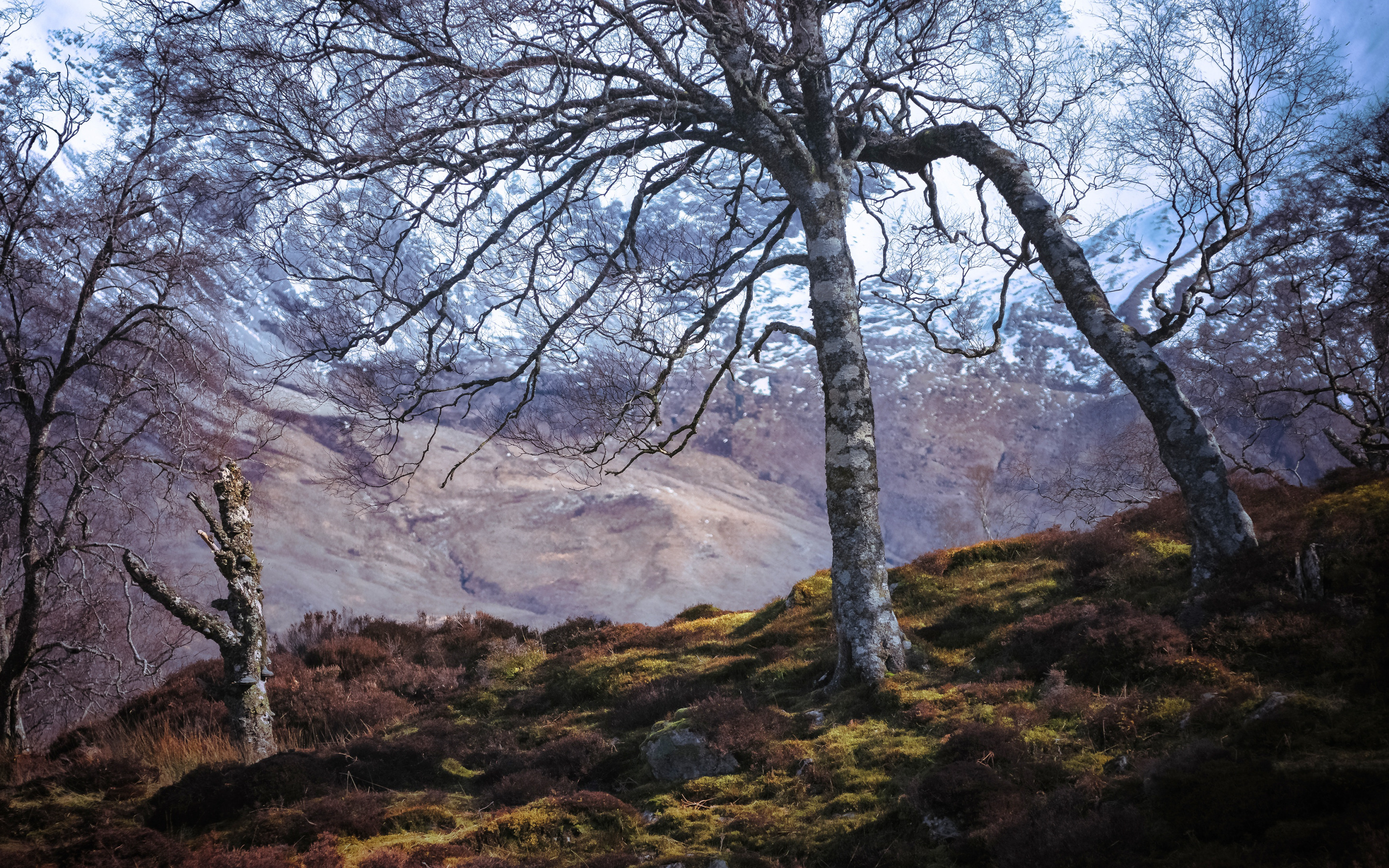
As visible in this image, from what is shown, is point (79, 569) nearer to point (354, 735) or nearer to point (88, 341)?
point (88, 341)

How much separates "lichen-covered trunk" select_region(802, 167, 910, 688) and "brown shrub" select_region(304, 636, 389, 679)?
7.84m

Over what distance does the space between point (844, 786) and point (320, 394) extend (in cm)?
749

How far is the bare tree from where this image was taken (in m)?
7.91

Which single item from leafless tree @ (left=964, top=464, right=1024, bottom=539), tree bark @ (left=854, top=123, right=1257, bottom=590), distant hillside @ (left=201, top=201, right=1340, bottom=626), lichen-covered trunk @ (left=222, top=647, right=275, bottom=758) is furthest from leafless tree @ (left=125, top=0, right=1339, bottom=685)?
distant hillside @ (left=201, top=201, right=1340, bottom=626)

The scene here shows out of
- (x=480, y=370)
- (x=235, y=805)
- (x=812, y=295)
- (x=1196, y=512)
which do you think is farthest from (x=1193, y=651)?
(x=480, y=370)

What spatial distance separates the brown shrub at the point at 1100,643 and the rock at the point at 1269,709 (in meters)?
1.30

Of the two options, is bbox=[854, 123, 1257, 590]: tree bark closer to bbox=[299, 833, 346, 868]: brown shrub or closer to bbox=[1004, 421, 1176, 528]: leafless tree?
bbox=[1004, 421, 1176, 528]: leafless tree

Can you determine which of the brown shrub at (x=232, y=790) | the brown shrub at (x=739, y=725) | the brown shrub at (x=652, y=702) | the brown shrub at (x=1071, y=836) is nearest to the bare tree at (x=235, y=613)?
the brown shrub at (x=232, y=790)

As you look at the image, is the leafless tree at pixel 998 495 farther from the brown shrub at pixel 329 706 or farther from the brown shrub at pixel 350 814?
the brown shrub at pixel 350 814

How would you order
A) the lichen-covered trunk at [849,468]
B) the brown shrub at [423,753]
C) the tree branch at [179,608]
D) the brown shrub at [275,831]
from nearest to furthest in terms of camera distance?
the brown shrub at [275,831], the brown shrub at [423,753], the lichen-covered trunk at [849,468], the tree branch at [179,608]

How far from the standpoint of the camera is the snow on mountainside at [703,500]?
2377 inches

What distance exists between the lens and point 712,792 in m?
5.50

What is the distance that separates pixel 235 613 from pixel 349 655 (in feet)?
12.9

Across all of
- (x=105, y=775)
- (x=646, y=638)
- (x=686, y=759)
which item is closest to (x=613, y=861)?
(x=686, y=759)
